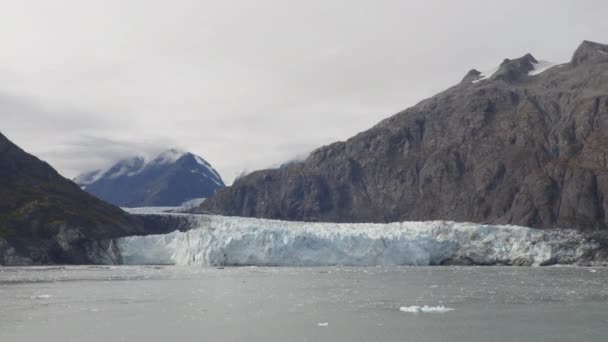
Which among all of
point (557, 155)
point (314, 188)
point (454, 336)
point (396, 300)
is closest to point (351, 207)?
point (314, 188)

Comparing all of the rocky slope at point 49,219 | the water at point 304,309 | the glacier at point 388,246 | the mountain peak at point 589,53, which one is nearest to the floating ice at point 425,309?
the water at point 304,309

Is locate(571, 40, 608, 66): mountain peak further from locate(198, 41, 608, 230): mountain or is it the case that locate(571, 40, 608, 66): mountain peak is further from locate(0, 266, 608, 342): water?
locate(0, 266, 608, 342): water

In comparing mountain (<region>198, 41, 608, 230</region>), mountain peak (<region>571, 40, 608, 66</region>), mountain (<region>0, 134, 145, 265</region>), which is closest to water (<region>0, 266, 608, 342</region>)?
mountain (<region>0, 134, 145, 265</region>)

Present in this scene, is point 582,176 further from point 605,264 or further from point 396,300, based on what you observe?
point 396,300

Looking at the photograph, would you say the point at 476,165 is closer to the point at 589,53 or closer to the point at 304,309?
the point at 589,53

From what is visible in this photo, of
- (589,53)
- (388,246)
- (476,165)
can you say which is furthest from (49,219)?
(589,53)

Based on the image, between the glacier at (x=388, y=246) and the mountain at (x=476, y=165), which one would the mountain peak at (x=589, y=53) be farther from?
the glacier at (x=388, y=246)
